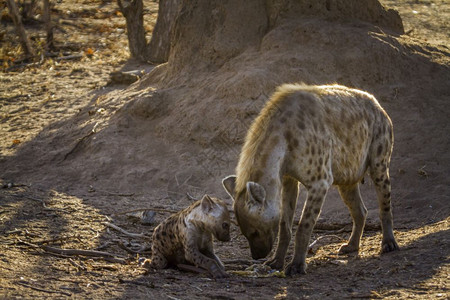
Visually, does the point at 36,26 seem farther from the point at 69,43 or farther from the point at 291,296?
the point at 291,296

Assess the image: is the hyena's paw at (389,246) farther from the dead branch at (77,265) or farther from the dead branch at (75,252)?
the dead branch at (77,265)

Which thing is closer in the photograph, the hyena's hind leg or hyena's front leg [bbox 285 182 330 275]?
hyena's front leg [bbox 285 182 330 275]

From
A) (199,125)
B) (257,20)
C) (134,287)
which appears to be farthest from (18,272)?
(257,20)

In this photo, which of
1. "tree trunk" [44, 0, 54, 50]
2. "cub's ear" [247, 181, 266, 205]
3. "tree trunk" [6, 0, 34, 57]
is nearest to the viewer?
"cub's ear" [247, 181, 266, 205]

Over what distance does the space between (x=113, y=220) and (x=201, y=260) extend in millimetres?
1956

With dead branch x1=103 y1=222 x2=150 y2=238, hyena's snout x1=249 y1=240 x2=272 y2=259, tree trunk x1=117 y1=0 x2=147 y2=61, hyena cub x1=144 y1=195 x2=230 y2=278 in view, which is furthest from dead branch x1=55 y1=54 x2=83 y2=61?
hyena's snout x1=249 y1=240 x2=272 y2=259

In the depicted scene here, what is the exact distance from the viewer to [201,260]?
17.2 feet

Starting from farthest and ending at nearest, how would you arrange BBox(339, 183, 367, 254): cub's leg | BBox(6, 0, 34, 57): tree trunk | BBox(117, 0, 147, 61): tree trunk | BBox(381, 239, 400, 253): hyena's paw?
BBox(6, 0, 34, 57): tree trunk → BBox(117, 0, 147, 61): tree trunk → BBox(339, 183, 367, 254): cub's leg → BBox(381, 239, 400, 253): hyena's paw

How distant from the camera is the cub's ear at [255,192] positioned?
192 inches

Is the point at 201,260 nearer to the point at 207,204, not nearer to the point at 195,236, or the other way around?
the point at 195,236

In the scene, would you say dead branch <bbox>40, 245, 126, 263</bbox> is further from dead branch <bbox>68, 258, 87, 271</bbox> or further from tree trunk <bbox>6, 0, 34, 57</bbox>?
tree trunk <bbox>6, 0, 34, 57</bbox>

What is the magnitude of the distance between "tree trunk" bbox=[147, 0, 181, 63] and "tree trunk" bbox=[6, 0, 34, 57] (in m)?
2.77

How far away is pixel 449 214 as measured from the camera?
6.75 m

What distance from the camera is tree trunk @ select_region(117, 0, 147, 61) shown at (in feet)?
42.8
